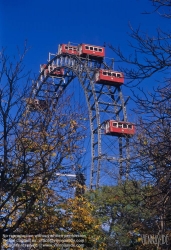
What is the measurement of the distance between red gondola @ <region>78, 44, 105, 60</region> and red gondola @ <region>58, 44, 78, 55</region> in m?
0.55

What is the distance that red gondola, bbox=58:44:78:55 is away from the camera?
2283cm

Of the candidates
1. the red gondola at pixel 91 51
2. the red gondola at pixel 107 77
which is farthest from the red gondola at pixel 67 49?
the red gondola at pixel 107 77

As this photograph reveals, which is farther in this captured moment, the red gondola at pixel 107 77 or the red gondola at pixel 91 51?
the red gondola at pixel 91 51

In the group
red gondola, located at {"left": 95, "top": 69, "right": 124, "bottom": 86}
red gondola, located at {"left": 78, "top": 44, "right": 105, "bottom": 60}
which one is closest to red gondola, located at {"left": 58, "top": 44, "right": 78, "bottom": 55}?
red gondola, located at {"left": 78, "top": 44, "right": 105, "bottom": 60}

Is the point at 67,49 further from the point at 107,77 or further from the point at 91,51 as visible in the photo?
the point at 107,77

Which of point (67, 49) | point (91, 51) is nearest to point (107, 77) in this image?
point (91, 51)

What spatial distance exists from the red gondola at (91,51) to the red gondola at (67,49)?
0.55 metres

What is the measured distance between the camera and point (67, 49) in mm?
23172

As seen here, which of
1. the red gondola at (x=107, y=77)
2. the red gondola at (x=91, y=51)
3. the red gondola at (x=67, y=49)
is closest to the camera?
the red gondola at (x=107, y=77)

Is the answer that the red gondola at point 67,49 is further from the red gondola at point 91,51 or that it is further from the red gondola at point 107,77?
the red gondola at point 107,77

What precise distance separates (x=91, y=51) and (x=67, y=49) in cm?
162

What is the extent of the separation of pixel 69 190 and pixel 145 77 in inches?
119

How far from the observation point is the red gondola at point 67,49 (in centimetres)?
2283

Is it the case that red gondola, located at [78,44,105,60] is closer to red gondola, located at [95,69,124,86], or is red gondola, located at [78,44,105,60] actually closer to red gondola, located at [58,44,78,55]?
red gondola, located at [58,44,78,55]
